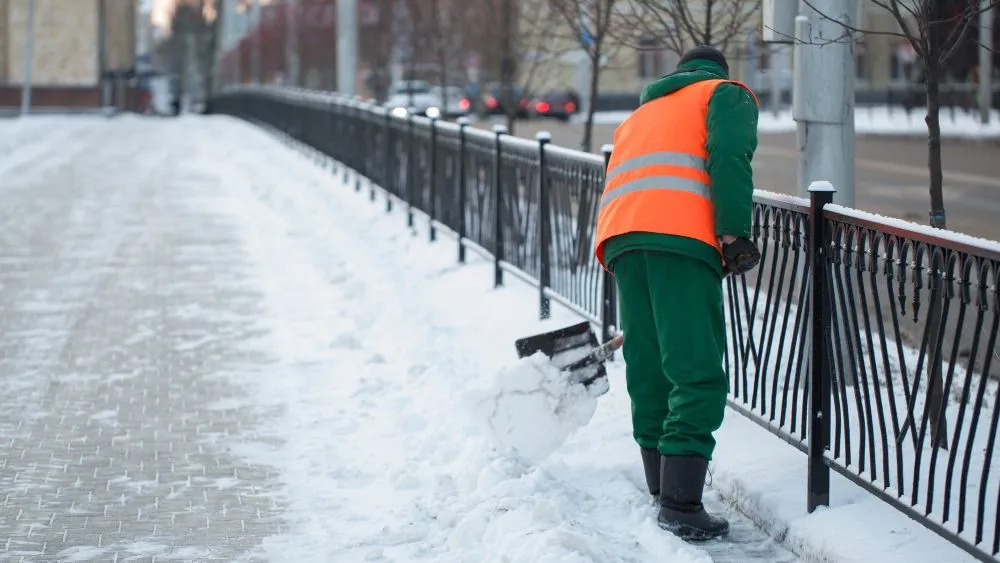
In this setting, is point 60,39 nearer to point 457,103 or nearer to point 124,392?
point 457,103

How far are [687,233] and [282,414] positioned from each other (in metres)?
3.10

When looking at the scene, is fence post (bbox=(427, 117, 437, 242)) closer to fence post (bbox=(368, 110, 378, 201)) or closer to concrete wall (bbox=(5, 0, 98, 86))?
fence post (bbox=(368, 110, 378, 201))

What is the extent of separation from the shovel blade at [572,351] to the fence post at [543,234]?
3.28 meters

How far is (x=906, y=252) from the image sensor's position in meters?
5.08

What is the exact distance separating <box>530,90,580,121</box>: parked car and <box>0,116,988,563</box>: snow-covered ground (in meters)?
37.9

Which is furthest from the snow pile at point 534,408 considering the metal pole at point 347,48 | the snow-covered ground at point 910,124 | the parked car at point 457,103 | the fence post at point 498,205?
the parked car at point 457,103

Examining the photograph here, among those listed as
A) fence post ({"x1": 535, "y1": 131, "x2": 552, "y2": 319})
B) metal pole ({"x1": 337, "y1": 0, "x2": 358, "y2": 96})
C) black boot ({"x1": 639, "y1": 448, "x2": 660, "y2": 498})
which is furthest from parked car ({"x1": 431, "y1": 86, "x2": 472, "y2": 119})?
black boot ({"x1": 639, "y1": 448, "x2": 660, "y2": 498})

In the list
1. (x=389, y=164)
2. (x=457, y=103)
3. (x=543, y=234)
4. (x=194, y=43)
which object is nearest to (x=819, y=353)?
(x=543, y=234)

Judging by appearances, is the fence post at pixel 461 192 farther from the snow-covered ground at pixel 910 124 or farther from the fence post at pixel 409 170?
the snow-covered ground at pixel 910 124

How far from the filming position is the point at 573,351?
674 centimetres

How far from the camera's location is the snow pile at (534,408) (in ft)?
21.5

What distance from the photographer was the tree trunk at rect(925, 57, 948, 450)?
4.92 meters

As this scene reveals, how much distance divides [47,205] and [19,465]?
518 inches

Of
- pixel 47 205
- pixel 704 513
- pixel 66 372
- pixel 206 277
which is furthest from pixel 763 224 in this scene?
pixel 47 205
